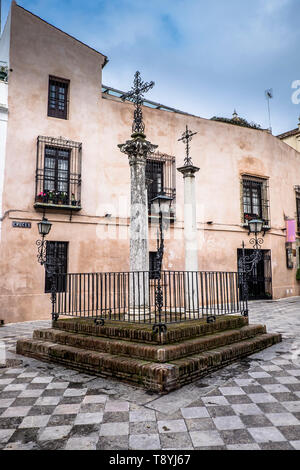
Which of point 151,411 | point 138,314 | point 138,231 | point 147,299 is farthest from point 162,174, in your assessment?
A: point 151,411

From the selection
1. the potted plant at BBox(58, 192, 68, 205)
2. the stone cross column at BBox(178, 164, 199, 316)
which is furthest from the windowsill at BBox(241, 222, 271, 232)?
the potted plant at BBox(58, 192, 68, 205)

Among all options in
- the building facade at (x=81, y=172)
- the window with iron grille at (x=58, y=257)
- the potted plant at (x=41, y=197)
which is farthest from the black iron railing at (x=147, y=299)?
the potted plant at (x=41, y=197)

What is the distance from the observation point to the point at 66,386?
14.8ft

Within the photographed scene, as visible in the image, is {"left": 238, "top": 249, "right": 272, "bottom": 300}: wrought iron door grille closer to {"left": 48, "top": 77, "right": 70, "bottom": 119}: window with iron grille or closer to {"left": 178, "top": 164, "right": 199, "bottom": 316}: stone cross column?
{"left": 178, "top": 164, "right": 199, "bottom": 316}: stone cross column

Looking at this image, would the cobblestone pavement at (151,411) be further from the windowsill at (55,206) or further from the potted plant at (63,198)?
the potted plant at (63,198)

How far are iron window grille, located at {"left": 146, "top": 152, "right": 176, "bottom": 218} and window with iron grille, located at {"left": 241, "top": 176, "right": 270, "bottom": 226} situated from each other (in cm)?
428

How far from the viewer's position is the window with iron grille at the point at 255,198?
16.6 m

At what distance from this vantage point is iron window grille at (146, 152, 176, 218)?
14.1m

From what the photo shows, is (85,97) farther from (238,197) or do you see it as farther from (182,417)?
(182,417)

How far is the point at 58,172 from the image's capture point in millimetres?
12250

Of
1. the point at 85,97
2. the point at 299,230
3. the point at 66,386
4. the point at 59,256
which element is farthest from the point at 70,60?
the point at 299,230

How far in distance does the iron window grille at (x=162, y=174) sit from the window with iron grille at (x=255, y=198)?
428cm

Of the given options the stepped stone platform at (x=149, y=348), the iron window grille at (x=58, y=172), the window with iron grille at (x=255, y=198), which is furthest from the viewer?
the window with iron grille at (x=255, y=198)

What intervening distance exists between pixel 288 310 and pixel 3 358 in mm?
10377
